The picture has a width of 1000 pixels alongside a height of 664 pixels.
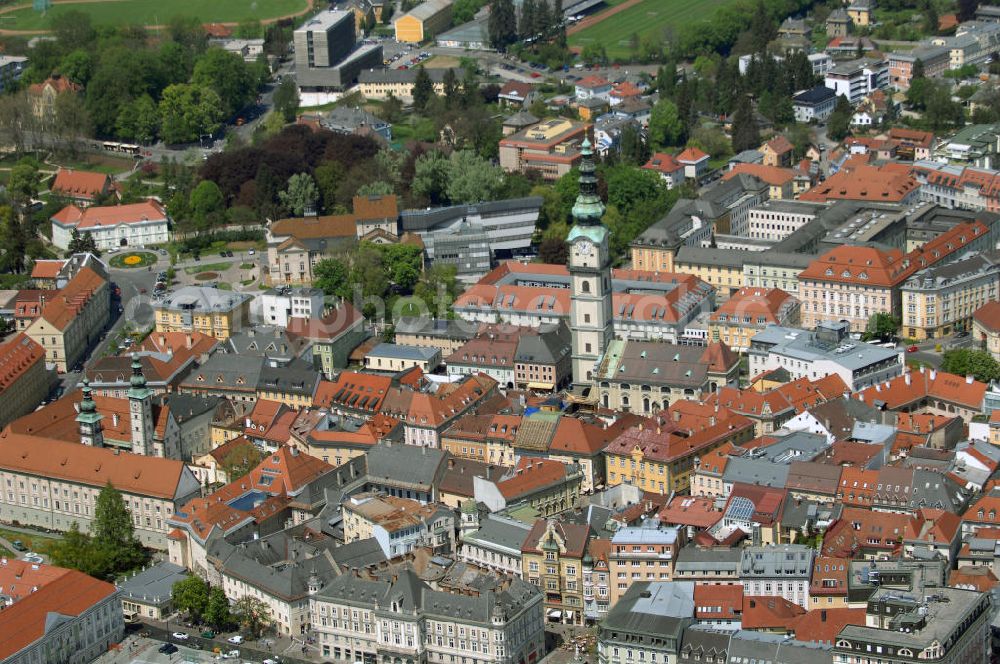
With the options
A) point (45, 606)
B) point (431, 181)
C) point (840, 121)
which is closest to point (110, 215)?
point (431, 181)

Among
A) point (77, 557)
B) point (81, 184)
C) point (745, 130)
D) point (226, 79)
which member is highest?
point (226, 79)

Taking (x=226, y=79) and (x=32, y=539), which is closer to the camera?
(x=32, y=539)

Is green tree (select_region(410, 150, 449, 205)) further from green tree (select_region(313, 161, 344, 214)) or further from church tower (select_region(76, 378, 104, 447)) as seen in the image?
church tower (select_region(76, 378, 104, 447))

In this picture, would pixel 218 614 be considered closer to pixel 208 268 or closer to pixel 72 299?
pixel 72 299

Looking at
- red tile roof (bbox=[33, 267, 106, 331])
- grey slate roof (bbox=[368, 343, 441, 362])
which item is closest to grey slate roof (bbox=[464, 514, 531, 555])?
grey slate roof (bbox=[368, 343, 441, 362])

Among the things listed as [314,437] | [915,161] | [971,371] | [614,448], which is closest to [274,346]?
[314,437]

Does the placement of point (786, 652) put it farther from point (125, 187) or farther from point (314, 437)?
point (125, 187)
